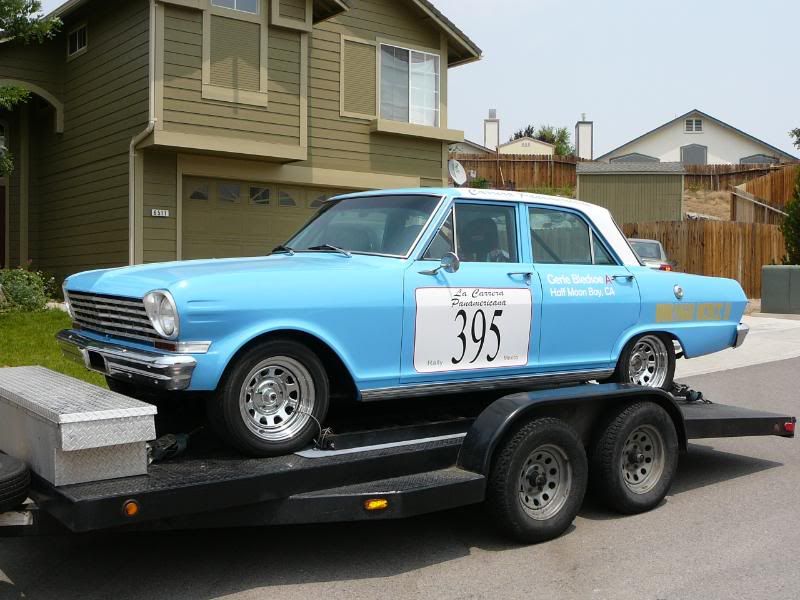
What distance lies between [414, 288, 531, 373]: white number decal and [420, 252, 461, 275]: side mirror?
107 mm

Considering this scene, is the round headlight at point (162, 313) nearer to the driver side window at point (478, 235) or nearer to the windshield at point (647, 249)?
the driver side window at point (478, 235)

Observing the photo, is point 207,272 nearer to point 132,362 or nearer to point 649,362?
point 132,362

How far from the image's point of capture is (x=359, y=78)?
59.3 ft

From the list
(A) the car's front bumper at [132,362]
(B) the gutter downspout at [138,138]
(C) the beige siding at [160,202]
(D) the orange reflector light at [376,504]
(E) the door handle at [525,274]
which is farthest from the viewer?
(C) the beige siding at [160,202]

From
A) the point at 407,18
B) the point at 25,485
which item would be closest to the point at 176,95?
the point at 407,18

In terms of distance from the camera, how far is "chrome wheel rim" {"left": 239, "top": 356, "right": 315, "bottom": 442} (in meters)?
4.62

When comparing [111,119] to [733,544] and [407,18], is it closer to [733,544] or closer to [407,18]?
[407,18]

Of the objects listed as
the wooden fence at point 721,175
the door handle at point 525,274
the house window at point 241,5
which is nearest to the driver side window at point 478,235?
the door handle at point 525,274

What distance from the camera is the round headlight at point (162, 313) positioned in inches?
175

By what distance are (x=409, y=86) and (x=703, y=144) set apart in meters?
44.9

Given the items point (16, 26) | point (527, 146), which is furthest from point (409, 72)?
point (527, 146)

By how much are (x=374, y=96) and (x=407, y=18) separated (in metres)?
1.93

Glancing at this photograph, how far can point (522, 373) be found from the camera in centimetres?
582

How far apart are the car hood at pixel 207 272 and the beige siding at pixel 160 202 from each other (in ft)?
34.0
